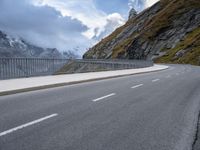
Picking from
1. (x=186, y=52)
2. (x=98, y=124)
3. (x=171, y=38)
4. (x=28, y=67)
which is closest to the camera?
(x=98, y=124)

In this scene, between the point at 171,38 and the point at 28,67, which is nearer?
the point at 28,67

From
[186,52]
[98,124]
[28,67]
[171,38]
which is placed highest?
[171,38]

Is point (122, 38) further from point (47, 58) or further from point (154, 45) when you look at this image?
point (47, 58)

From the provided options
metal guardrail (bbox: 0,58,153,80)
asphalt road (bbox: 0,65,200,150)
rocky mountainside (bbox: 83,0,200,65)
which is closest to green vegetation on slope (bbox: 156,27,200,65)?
rocky mountainside (bbox: 83,0,200,65)

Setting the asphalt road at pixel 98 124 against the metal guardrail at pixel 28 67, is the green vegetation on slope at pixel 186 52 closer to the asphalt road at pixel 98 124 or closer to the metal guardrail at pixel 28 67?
the metal guardrail at pixel 28 67

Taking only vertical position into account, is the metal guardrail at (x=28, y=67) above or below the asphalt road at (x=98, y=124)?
above

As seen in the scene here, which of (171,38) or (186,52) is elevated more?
(171,38)

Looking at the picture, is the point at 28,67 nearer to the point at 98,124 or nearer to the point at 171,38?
the point at 98,124

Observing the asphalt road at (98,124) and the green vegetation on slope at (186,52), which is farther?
the green vegetation on slope at (186,52)

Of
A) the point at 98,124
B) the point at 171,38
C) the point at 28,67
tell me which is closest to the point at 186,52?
the point at 171,38

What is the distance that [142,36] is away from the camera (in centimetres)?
10494

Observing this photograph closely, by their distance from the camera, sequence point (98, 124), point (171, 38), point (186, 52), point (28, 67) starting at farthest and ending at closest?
point (171, 38)
point (186, 52)
point (28, 67)
point (98, 124)

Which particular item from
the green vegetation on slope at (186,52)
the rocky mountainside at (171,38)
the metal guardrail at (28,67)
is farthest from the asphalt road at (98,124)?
the rocky mountainside at (171,38)

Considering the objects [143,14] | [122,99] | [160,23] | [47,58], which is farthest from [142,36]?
[122,99]
